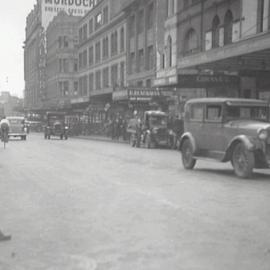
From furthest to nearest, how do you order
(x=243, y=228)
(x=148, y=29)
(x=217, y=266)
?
1. (x=148, y=29)
2. (x=243, y=228)
3. (x=217, y=266)

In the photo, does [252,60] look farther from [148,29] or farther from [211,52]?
[148,29]

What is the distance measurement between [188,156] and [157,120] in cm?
1434

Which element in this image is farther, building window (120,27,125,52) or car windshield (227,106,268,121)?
building window (120,27,125,52)

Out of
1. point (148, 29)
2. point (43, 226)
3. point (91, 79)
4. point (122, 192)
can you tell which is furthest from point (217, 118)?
point (91, 79)

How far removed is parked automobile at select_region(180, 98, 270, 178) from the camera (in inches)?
508

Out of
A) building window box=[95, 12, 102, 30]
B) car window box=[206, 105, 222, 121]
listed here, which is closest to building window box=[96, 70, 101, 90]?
building window box=[95, 12, 102, 30]

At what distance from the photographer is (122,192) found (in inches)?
414

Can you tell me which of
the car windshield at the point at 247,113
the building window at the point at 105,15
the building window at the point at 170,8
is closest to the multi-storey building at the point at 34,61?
the building window at the point at 105,15

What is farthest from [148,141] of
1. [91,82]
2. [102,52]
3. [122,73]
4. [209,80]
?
[91,82]

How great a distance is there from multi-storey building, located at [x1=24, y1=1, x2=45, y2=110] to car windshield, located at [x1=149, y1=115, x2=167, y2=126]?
62751mm

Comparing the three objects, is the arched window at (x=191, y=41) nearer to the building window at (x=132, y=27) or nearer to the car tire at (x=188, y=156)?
the building window at (x=132, y=27)

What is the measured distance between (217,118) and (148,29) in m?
31.5

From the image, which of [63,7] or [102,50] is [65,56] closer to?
[63,7]

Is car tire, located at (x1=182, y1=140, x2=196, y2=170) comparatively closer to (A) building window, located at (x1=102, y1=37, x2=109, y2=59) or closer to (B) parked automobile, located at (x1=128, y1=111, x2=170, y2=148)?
(B) parked automobile, located at (x1=128, y1=111, x2=170, y2=148)
